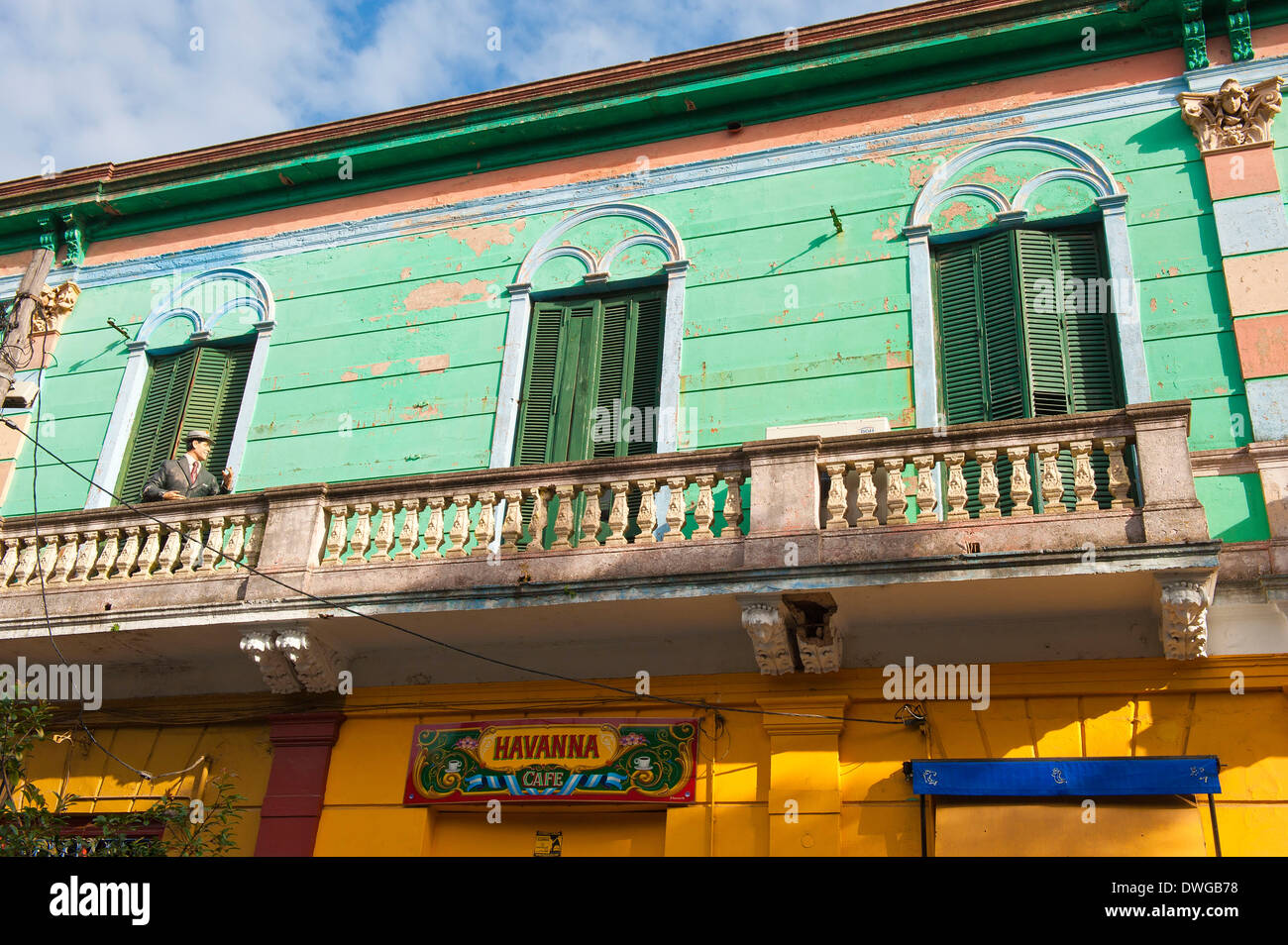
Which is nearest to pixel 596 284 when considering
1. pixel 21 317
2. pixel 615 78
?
pixel 615 78

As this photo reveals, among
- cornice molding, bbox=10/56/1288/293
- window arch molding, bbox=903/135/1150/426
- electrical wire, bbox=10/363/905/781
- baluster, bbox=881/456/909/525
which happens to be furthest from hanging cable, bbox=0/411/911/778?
cornice molding, bbox=10/56/1288/293

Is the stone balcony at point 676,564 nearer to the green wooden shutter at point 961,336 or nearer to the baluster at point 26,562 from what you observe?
the baluster at point 26,562

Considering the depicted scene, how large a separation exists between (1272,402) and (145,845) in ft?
28.6

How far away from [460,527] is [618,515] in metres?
1.26

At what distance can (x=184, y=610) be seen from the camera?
31.2 feet

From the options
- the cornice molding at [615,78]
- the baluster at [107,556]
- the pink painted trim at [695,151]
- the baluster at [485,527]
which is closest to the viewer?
the baluster at [485,527]

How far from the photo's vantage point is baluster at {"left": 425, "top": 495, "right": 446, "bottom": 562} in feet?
30.6

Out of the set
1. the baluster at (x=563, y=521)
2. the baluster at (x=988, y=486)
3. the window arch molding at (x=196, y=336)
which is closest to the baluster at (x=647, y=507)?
the baluster at (x=563, y=521)

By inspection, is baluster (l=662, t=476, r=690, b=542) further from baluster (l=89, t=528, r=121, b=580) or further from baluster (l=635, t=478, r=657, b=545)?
baluster (l=89, t=528, r=121, b=580)

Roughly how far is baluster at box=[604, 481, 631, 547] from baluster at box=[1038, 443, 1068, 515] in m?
2.94

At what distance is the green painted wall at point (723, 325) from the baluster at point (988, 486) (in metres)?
1.41

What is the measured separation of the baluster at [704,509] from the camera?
8812 mm

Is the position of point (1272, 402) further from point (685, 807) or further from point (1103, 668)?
point (685, 807)

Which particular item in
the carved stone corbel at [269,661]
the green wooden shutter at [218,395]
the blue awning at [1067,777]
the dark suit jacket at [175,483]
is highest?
the green wooden shutter at [218,395]
